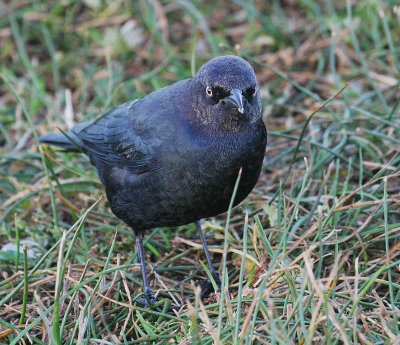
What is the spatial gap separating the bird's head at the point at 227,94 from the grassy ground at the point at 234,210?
47cm

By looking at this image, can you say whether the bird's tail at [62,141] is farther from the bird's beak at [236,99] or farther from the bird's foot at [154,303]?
the bird's beak at [236,99]

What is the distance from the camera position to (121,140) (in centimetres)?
441

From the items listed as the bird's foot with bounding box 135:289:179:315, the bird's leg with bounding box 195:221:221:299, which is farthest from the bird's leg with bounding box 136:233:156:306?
the bird's leg with bounding box 195:221:221:299

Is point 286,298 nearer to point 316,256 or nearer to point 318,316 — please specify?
point 318,316

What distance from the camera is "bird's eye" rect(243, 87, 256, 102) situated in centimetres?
367

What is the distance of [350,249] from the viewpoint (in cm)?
391

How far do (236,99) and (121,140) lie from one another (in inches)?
43.1

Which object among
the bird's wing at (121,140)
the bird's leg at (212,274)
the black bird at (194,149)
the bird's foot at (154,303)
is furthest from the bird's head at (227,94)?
the bird's foot at (154,303)

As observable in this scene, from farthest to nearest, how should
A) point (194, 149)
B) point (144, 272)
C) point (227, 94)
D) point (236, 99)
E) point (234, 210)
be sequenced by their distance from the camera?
point (234, 210)
point (144, 272)
point (194, 149)
point (227, 94)
point (236, 99)

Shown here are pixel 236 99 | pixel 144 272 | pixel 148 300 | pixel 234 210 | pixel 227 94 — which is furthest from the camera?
pixel 234 210

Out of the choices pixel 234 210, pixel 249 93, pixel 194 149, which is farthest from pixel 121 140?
pixel 249 93

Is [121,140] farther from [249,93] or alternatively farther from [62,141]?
[249,93]

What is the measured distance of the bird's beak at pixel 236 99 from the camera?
11.6 feet

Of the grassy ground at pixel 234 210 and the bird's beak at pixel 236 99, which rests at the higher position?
the bird's beak at pixel 236 99
